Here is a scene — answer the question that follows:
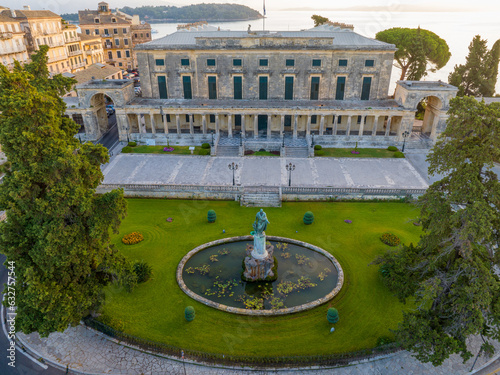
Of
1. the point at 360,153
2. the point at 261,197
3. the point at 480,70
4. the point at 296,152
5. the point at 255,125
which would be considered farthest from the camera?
the point at 480,70

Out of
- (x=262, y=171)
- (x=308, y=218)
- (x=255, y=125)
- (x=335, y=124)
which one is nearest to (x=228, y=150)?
(x=255, y=125)

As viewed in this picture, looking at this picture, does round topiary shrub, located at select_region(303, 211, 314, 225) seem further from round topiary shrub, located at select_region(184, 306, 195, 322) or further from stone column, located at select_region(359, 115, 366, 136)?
stone column, located at select_region(359, 115, 366, 136)

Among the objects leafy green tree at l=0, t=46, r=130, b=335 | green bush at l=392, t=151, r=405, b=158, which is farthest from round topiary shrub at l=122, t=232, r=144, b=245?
green bush at l=392, t=151, r=405, b=158

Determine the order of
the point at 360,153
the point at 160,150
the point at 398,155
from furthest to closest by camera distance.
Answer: the point at 160,150
the point at 360,153
the point at 398,155

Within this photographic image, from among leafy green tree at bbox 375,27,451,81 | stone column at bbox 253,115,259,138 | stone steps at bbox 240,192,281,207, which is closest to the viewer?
stone steps at bbox 240,192,281,207


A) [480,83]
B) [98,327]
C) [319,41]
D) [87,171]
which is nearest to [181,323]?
[98,327]

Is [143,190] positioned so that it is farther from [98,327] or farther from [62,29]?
[62,29]

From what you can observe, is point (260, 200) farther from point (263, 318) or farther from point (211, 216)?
point (263, 318)
